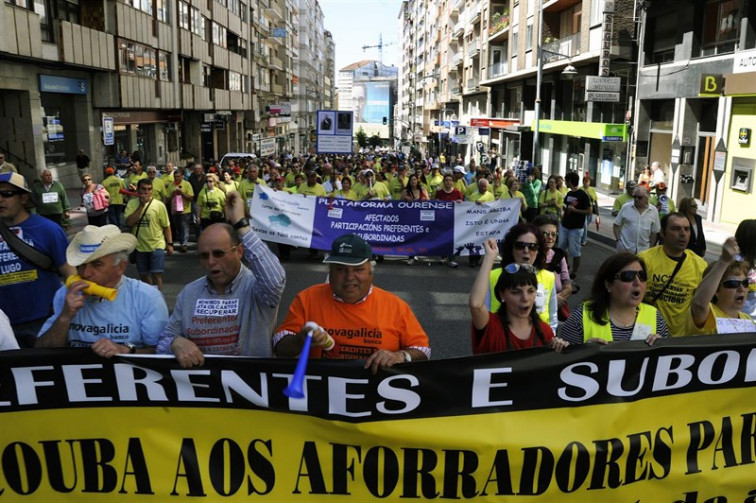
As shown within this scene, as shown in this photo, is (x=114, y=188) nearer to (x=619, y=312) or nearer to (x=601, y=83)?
(x=619, y=312)

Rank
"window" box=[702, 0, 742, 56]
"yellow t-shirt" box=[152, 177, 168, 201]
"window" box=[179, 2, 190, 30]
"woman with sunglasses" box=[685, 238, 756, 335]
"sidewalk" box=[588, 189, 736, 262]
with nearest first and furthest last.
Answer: "woman with sunglasses" box=[685, 238, 756, 335] → "yellow t-shirt" box=[152, 177, 168, 201] → "sidewalk" box=[588, 189, 736, 262] → "window" box=[702, 0, 742, 56] → "window" box=[179, 2, 190, 30]

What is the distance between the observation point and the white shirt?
9023 mm

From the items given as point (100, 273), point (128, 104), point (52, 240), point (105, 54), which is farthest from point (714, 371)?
point (128, 104)

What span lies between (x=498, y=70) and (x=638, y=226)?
39.0 m

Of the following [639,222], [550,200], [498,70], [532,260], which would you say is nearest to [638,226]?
[639,222]

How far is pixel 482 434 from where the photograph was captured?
11.2ft

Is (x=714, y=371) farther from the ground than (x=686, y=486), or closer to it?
farther from the ground

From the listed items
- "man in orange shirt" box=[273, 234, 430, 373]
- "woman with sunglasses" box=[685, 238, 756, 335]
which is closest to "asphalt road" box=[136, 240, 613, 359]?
"woman with sunglasses" box=[685, 238, 756, 335]

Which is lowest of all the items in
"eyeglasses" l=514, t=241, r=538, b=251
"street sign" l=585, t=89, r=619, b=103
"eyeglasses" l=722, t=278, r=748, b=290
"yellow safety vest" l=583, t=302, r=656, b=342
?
"yellow safety vest" l=583, t=302, r=656, b=342

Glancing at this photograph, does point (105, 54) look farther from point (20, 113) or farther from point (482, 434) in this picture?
point (482, 434)

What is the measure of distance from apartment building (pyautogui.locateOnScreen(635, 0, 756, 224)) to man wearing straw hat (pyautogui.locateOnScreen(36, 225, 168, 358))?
17654 mm

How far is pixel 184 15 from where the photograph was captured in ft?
127

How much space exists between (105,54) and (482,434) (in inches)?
1082

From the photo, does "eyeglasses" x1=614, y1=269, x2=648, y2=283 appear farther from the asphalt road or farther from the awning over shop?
the awning over shop
